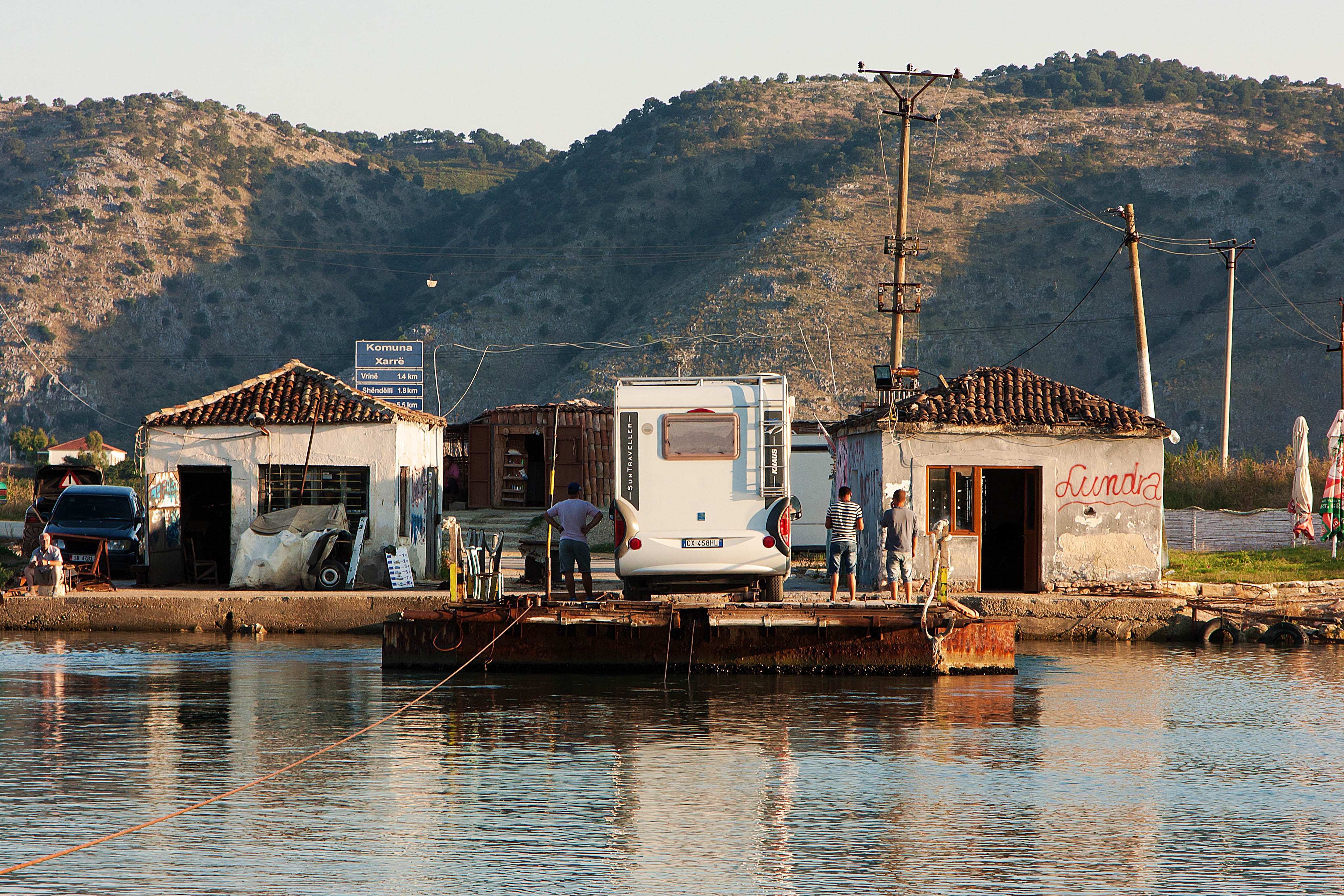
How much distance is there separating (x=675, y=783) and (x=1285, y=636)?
1477 centimetres

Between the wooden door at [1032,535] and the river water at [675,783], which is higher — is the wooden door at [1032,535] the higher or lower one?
the higher one

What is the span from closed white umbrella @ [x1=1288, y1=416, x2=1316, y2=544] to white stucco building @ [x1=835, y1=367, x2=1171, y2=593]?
744 cm

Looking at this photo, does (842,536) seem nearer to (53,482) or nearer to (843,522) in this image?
(843,522)

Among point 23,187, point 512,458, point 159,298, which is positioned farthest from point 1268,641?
point 23,187

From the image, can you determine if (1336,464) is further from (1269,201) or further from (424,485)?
(1269,201)

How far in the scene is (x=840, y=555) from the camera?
65.7 ft

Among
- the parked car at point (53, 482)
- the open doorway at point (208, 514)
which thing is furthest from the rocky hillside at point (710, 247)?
the open doorway at point (208, 514)

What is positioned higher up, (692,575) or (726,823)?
(692,575)

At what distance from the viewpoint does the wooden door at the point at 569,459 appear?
4791 centimetres

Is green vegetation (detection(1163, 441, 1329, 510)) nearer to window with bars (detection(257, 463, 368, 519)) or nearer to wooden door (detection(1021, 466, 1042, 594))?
wooden door (detection(1021, 466, 1042, 594))

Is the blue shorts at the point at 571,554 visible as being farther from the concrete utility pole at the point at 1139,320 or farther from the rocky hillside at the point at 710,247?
the rocky hillside at the point at 710,247

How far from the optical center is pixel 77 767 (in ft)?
34.9

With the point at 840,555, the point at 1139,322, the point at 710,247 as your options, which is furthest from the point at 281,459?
the point at 710,247

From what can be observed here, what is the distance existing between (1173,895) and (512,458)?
42.9m
